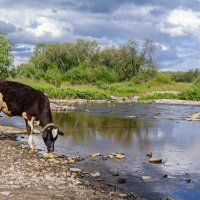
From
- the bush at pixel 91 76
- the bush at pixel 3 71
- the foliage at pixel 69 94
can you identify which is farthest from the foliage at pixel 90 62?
the bush at pixel 3 71

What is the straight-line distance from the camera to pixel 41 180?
11.8 m

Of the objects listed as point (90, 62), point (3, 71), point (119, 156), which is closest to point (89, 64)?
point (90, 62)

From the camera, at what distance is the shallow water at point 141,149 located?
13.9 metres

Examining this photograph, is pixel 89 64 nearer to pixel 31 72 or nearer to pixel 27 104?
pixel 31 72

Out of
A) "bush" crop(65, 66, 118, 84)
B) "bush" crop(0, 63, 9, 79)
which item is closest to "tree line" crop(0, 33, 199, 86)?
"bush" crop(65, 66, 118, 84)

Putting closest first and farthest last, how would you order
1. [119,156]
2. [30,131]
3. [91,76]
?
[30,131], [119,156], [91,76]

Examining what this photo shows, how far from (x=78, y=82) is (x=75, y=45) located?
25266mm

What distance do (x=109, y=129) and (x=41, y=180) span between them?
16418 mm

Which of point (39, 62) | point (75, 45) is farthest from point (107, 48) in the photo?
point (39, 62)

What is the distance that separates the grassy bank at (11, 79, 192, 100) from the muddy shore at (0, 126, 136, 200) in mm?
42420

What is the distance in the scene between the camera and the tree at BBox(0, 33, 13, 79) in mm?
30891

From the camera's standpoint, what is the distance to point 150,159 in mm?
17578

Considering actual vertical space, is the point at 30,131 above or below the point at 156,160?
above

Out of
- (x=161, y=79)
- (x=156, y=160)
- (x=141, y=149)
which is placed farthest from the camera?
(x=161, y=79)
